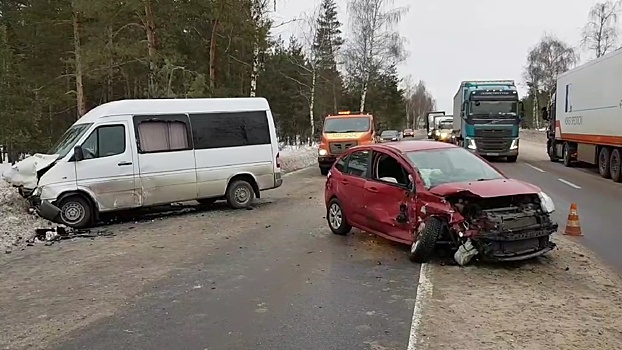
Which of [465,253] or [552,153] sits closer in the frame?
[465,253]

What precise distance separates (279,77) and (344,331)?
45210 millimetres

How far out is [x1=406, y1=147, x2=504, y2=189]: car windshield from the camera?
790 cm

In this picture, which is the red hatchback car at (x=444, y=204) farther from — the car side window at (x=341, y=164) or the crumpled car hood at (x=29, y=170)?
the crumpled car hood at (x=29, y=170)

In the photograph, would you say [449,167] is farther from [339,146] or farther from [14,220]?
[339,146]

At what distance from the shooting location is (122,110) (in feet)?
39.0

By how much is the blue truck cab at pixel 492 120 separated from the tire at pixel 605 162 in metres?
5.94

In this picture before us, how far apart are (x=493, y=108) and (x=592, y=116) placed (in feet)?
20.5

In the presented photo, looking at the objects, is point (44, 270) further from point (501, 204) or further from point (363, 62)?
point (363, 62)

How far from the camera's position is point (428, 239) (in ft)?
24.0

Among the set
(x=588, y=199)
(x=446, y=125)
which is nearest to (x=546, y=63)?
(x=446, y=125)

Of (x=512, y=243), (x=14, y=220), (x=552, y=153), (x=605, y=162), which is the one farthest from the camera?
(x=552, y=153)

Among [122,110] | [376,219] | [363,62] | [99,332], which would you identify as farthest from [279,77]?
[99,332]

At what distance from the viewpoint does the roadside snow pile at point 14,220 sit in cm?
985

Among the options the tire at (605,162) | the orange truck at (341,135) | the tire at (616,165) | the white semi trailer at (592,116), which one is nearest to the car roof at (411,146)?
the white semi trailer at (592,116)
